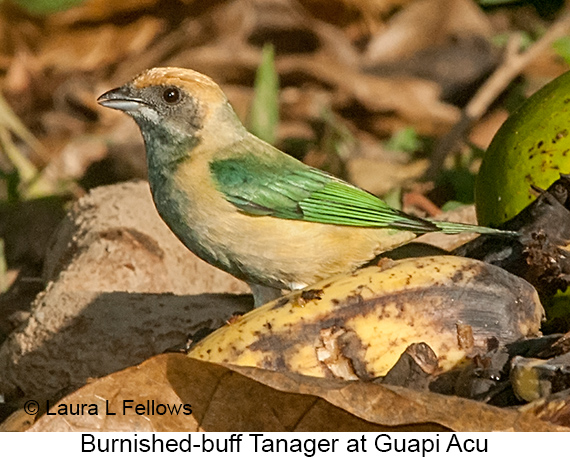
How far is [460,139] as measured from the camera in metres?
7.05

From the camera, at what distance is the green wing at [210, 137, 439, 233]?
156 inches

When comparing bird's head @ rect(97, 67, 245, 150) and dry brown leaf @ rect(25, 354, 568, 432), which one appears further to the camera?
bird's head @ rect(97, 67, 245, 150)

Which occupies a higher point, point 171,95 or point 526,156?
point 171,95

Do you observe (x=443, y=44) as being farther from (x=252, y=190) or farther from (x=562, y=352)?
(x=562, y=352)

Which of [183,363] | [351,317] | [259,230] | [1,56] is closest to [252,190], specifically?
[259,230]

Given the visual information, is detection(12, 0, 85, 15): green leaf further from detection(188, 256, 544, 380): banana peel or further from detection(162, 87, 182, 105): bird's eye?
detection(188, 256, 544, 380): banana peel

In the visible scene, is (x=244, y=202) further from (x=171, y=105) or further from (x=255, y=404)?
(x=255, y=404)

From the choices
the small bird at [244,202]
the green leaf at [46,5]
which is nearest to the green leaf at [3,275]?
the small bird at [244,202]

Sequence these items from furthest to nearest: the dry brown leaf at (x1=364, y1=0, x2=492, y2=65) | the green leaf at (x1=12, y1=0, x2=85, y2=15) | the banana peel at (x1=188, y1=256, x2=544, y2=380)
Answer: the dry brown leaf at (x1=364, y1=0, x2=492, y2=65), the green leaf at (x1=12, y1=0, x2=85, y2=15), the banana peel at (x1=188, y1=256, x2=544, y2=380)

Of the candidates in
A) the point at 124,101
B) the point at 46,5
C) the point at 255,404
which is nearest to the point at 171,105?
the point at 124,101

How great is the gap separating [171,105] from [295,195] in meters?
0.62

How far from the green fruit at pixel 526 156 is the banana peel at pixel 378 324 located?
0.88 m

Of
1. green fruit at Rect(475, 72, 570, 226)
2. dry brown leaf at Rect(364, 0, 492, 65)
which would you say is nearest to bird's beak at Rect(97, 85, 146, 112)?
green fruit at Rect(475, 72, 570, 226)

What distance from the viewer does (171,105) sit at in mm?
4180
